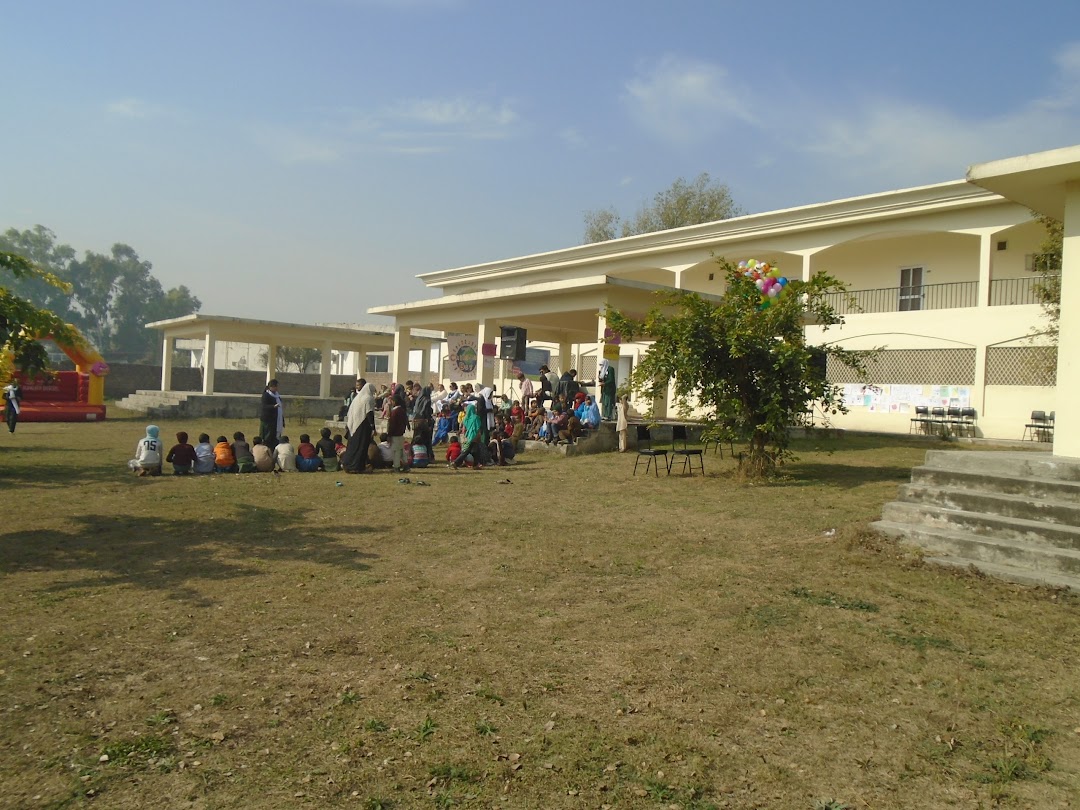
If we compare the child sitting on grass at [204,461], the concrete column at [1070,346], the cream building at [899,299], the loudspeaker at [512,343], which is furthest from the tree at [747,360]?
the loudspeaker at [512,343]

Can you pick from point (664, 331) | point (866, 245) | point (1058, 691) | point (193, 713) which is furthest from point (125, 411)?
point (1058, 691)

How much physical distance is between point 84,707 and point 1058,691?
5035mm

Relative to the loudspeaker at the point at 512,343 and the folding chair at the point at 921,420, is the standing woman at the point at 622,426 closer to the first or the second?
the loudspeaker at the point at 512,343

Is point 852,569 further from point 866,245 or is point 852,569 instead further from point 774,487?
point 866,245

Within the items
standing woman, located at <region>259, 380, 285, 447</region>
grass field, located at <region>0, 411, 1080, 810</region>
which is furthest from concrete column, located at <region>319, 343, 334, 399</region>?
grass field, located at <region>0, 411, 1080, 810</region>

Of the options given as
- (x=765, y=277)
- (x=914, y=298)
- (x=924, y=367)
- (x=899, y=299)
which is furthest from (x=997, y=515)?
(x=899, y=299)

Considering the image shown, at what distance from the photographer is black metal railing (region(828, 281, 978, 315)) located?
21.1 metres

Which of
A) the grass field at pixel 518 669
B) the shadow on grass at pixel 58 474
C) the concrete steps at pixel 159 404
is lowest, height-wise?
the grass field at pixel 518 669

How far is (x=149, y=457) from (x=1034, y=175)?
39.3 ft

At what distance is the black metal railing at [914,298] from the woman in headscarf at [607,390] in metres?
7.68

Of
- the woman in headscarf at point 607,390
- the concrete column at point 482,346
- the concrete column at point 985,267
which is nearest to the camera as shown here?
the woman in headscarf at point 607,390

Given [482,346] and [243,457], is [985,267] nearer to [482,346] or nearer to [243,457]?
[482,346]

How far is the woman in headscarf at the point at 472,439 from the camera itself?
13.5 metres

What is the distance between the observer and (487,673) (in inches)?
169
